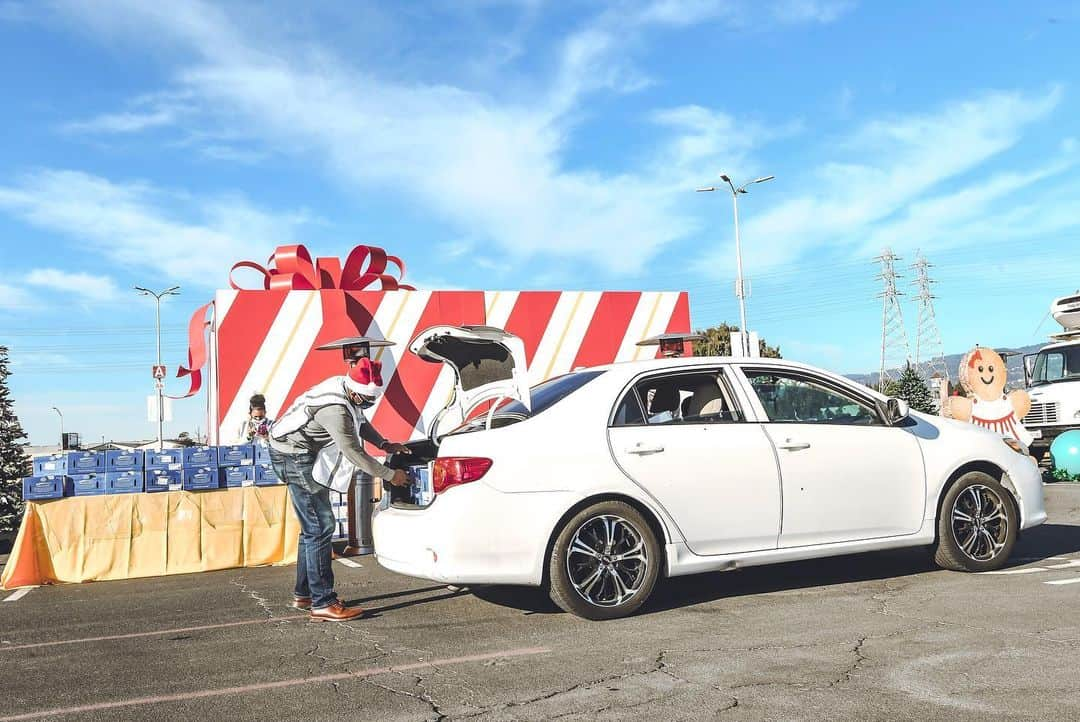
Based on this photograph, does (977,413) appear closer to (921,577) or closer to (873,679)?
(921,577)

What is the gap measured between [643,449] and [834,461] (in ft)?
4.52

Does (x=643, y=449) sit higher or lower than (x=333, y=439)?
lower

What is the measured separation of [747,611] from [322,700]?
105 inches

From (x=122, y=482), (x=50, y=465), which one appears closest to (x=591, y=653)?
(x=122, y=482)

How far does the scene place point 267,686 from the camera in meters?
4.46

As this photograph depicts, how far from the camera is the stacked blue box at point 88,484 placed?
8.65 m

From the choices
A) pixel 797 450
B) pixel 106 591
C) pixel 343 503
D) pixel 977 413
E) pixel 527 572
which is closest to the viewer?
pixel 527 572

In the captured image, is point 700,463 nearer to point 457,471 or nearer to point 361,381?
point 457,471

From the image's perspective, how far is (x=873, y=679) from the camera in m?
4.21

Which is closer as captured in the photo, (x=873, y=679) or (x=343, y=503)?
(x=873, y=679)

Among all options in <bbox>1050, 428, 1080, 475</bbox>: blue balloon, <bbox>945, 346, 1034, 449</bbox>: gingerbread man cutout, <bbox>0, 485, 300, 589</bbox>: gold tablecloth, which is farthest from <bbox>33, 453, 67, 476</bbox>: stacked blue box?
<bbox>1050, 428, 1080, 475</bbox>: blue balloon

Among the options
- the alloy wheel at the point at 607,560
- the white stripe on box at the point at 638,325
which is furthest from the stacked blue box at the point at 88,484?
the white stripe on box at the point at 638,325

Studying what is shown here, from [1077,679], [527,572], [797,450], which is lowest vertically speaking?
[1077,679]

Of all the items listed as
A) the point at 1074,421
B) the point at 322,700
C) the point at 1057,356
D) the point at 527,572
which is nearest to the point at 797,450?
the point at 527,572
